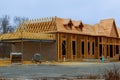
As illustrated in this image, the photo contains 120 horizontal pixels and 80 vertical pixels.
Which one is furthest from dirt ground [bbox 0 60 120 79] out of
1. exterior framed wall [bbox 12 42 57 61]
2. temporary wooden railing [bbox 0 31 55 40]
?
exterior framed wall [bbox 12 42 57 61]

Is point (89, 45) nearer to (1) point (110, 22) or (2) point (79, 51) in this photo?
(2) point (79, 51)

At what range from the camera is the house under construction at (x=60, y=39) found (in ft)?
143

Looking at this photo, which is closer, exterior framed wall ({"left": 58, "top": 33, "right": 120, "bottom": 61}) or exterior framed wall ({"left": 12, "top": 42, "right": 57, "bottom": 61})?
exterior framed wall ({"left": 12, "top": 42, "right": 57, "bottom": 61})

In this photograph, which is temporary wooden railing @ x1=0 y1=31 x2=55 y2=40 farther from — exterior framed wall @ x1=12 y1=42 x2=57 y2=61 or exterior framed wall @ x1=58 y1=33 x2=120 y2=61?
exterior framed wall @ x1=58 y1=33 x2=120 y2=61

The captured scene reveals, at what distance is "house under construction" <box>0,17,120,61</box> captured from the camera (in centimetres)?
4366

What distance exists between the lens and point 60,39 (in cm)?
4547

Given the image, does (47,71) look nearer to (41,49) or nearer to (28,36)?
(28,36)

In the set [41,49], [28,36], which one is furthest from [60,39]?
[28,36]

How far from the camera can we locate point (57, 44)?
45219mm

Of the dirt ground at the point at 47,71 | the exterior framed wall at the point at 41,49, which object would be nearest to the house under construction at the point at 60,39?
the exterior framed wall at the point at 41,49

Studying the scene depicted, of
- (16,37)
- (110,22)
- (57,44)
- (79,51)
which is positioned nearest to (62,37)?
(57,44)

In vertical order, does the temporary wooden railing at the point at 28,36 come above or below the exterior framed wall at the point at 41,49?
above

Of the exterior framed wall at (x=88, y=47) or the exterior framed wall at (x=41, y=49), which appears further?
the exterior framed wall at (x=88, y=47)

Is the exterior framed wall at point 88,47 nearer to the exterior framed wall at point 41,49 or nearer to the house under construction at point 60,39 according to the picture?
the house under construction at point 60,39
